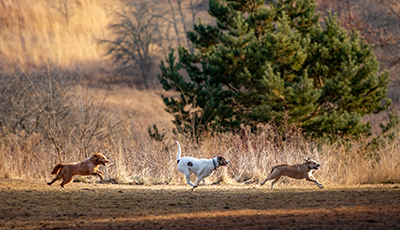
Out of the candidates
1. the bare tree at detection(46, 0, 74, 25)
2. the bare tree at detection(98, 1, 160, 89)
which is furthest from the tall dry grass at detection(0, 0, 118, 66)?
the bare tree at detection(98, 1, 160, 89)

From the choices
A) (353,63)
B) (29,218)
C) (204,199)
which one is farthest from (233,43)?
(29,218)

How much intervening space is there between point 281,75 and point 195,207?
1319 cm

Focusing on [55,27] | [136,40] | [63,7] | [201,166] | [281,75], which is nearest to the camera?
[201,166]

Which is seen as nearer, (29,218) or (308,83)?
(29,218)

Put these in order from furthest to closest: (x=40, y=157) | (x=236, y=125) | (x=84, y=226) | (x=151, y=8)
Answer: (x=151, y=8) < (x=236, y=125) < (x=40, y=157) < (x=84, y=226)

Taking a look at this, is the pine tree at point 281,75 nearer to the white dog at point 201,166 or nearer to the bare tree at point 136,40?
the white dog at point 201,166

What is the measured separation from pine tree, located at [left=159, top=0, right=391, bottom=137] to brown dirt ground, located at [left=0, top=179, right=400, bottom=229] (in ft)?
29.1

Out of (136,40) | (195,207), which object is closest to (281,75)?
(195,207)

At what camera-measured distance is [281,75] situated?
19531mm

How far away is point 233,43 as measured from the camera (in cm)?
1892

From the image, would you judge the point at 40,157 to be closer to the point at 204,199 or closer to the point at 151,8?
the point at 204,199

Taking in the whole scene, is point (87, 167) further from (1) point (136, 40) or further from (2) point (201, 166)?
(1) point (136, 40)

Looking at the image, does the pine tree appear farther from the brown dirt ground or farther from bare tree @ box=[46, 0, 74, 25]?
bare tree @ box=[46, 0, 74, 25]

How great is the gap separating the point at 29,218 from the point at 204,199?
2.79m
